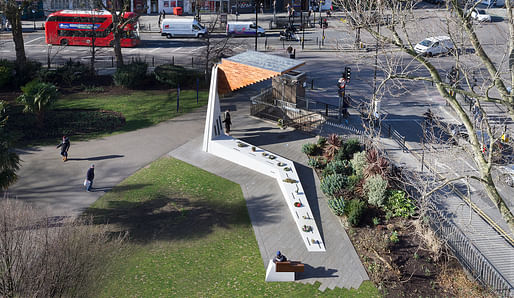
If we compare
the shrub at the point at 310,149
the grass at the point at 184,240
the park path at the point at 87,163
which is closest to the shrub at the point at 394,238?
the grass at the point at 184,240

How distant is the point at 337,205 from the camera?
2156cm

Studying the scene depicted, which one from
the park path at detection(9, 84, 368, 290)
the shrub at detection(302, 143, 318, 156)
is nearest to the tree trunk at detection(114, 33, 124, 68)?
the park path at detection(9, 84, 368, 290)

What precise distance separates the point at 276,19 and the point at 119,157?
43.0m

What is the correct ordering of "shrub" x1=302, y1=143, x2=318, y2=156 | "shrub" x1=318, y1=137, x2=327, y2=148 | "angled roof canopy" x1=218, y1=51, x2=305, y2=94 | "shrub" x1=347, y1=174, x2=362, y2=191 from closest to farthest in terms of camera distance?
"shrub" x1=347, y1=174, x2=362, y2=191, "shrub" x1=302, y1=143, x2=318, y2=156, "shrub" x1=318, y1=137, x2=327, y2=148, "angled roof canopy" x1=218, y1=51, x2=305, y2=94

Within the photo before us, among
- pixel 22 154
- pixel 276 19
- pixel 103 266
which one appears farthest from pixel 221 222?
pixel 276 19

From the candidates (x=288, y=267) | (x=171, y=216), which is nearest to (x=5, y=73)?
(x=171, y=216)

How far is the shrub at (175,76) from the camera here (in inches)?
1503

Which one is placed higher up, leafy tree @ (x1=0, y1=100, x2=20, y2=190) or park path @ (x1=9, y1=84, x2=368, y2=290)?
leafy tree @ (x1=0, y1=100, x2=20, y2=190)

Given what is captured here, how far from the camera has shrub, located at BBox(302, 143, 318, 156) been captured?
27.1 meters

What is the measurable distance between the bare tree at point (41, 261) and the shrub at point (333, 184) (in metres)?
10.7

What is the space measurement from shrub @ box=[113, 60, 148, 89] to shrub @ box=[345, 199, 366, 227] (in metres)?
22.0

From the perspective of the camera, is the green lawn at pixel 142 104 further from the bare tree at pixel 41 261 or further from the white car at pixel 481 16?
the white car at pixel 481 16

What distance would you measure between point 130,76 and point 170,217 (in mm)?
19144

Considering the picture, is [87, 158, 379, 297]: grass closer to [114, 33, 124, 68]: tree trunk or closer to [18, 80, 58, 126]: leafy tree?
[18, 80, 58, 126]: leafy tree
